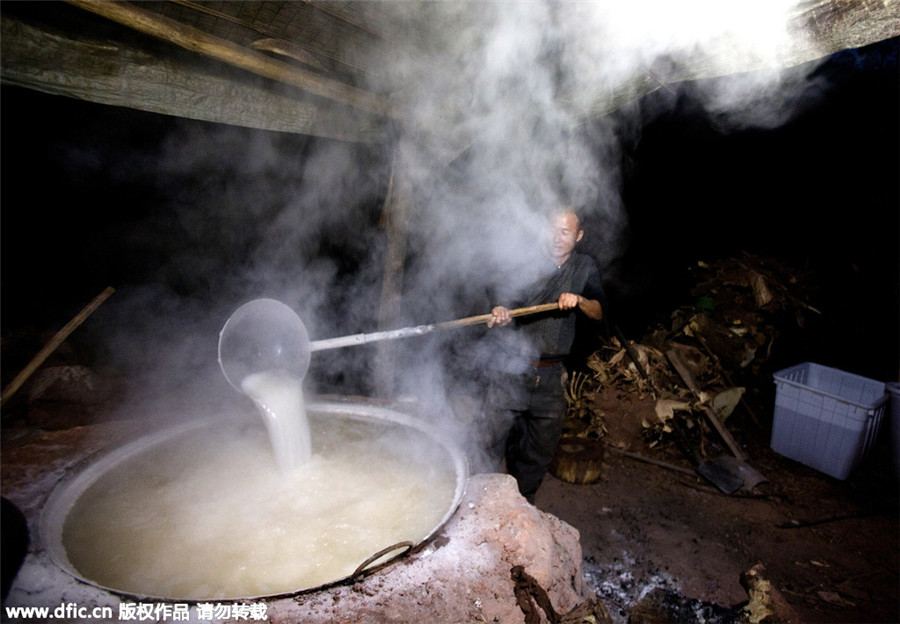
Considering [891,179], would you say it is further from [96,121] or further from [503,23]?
[96,121]

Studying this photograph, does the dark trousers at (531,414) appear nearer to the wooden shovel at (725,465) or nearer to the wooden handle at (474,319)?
the wooden handle at (474,319)

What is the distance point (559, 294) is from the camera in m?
3.86

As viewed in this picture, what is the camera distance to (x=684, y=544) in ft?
13.6

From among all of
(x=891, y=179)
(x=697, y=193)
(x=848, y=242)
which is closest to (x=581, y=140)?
(x=697, y=193)

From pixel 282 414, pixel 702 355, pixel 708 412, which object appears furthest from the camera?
pixel 702 355

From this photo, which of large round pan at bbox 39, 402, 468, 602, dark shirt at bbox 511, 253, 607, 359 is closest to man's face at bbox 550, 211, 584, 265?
dark shirt at bbox 511, 253, 607, 359

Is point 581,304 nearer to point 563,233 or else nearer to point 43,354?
point 563,233

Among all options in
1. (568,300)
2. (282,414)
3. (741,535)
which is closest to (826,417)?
(741,535)

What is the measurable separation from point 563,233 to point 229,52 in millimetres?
2733

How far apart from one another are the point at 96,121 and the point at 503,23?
14.8 ft

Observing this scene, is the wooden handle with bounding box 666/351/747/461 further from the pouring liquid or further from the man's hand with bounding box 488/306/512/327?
the pouring liquid

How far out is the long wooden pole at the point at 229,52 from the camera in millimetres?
2109

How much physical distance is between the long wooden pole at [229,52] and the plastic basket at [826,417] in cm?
612

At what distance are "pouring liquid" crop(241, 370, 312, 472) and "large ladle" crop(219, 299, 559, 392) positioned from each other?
0.32 feet
